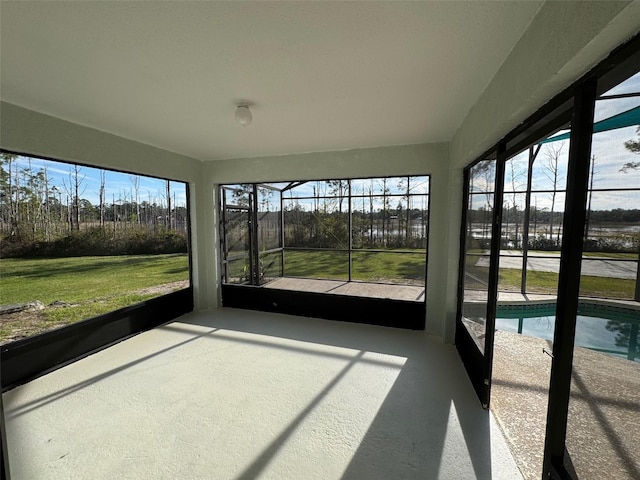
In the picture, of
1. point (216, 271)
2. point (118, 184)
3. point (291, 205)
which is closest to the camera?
point (216, 271)

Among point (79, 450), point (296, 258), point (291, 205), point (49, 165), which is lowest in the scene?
point (79, 450)

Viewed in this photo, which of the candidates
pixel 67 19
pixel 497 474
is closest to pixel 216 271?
pixel 67 19

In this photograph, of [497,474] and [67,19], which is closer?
[67,19]

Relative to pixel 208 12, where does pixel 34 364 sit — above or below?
below

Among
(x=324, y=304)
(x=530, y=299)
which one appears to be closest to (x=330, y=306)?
(x=324, y=304)

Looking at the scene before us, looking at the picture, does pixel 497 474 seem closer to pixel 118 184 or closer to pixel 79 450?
pixel 79 450

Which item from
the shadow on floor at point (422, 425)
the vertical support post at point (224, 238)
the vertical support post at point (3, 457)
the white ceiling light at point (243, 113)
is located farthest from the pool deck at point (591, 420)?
the vertical support post at point (224, 238)

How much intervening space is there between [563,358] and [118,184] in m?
8.18

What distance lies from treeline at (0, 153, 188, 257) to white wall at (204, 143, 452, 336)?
7.08ft

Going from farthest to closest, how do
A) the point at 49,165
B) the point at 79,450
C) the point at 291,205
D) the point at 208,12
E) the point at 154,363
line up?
the point at 291,205 → the point at 49,165 → the point at 154,363 → the point at 79,450 → the point at 208,12

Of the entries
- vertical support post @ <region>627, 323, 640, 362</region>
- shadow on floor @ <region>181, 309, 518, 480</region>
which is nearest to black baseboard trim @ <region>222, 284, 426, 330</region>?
shadow on floor @ <region>181, 309, 518, 480</region>

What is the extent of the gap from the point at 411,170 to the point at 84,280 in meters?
7.06

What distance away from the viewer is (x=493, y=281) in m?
2.17

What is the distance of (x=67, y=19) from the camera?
132 cm
